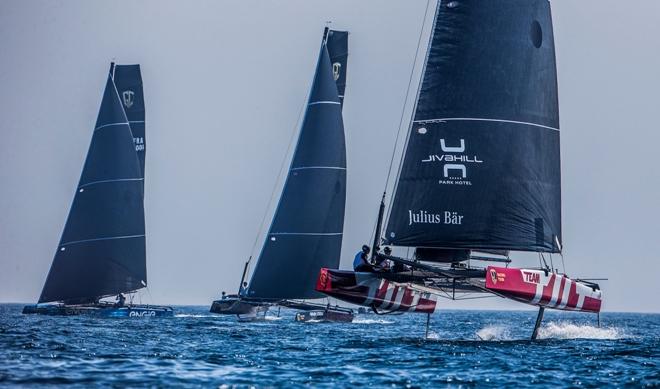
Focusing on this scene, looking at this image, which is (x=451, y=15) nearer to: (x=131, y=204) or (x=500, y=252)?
(x=500, y=252)

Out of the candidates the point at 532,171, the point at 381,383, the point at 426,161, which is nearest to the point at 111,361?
the point at 381,383

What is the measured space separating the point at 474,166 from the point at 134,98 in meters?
35.1

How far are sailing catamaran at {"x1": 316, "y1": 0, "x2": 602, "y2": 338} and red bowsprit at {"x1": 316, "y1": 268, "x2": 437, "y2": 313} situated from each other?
4cm

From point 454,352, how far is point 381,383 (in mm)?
8760

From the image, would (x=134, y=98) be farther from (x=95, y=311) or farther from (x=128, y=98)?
(x=95, y=311)

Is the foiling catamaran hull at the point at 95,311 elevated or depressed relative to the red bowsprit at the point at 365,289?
depressed

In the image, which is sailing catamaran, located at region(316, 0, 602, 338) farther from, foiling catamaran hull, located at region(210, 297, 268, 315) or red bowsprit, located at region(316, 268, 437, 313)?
foiling catamaran hull, located at region(210, 297, 268, 315)

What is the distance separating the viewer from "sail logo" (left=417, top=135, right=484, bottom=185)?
34.1 meters

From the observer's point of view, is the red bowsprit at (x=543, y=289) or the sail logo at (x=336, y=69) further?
the sail logo at (x=336, y=69)

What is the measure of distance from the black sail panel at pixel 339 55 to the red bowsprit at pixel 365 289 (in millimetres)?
24507

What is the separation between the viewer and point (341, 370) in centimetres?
2508

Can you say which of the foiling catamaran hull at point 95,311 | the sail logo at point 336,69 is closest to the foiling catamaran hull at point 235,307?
the foiling catamaran hull at point 95,311

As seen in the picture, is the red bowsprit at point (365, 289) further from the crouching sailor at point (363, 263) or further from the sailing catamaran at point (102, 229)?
the sailing catamaran at point (102, 229)

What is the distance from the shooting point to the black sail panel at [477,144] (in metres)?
34.1
